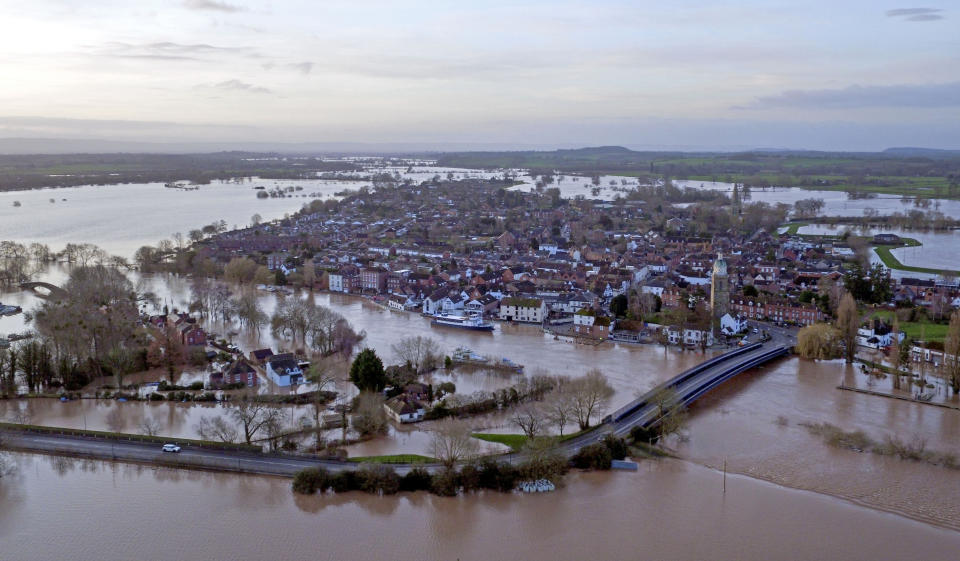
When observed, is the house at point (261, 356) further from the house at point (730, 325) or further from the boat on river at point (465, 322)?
the house at point (730, 325)

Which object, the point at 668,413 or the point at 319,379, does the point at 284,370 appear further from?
the point at 668,413

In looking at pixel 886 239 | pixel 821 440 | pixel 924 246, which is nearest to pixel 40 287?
pixel 821 440

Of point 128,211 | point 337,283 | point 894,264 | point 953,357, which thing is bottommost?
point 337,283

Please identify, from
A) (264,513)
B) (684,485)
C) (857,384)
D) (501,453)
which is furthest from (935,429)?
(264,513)

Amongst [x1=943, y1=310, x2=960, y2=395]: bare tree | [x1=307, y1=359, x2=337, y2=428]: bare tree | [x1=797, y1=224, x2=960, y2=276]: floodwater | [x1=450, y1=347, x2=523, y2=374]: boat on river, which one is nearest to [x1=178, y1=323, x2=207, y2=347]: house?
[x1=307, y1=359, x2=337, y2=428]: bare tree

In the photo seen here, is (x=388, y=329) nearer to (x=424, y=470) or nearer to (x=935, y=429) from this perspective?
(x=424, y=470)

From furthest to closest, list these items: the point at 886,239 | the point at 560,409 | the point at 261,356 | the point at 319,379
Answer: the point at 886,239
the point at 261,356
the point at 319,379
the point at 560,409
